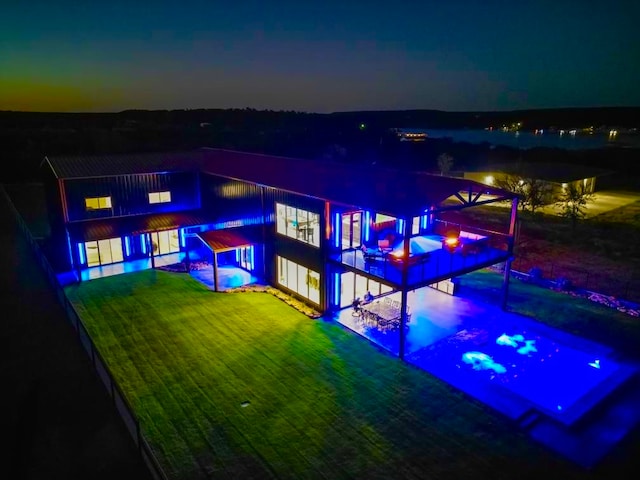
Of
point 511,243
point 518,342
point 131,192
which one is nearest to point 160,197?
point 131,192

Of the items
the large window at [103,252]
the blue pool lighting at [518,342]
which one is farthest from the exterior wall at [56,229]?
the blue pool lighting at [518,342]

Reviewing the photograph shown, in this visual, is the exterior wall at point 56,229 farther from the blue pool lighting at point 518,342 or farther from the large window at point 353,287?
the blue pool lighting at point 518,342

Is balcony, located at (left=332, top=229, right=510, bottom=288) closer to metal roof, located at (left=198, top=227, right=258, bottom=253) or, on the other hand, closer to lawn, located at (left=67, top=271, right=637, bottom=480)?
lawn, located at (left=67, top=271, right=637, bottom=480)

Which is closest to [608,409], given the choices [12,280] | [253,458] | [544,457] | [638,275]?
[544,457]

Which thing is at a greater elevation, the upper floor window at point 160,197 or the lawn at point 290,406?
the upper floor window at point 160,197

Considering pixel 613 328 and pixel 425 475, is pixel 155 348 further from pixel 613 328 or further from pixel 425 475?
pixel 613 328

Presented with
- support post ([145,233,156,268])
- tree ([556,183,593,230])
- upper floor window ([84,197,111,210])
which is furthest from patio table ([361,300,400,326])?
tree ([556,183,593,230])
